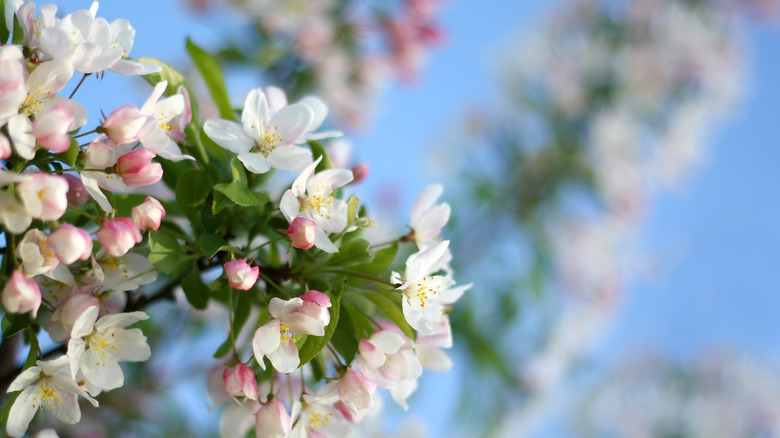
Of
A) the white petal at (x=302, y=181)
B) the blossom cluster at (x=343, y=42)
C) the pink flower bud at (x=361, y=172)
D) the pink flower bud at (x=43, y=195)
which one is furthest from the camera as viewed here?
the blossom cluster at (x=343, y=42)

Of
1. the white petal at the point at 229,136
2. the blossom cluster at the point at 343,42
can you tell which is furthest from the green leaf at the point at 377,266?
the blossom cluster at the point at 343,42

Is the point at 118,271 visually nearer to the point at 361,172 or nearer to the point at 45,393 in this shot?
the point at 45,393

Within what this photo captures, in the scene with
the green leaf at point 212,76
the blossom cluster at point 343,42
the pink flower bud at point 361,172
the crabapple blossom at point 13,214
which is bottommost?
the crabapple blossom at point 13,214

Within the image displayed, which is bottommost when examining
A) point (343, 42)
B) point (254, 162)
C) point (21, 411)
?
point (21, 411)

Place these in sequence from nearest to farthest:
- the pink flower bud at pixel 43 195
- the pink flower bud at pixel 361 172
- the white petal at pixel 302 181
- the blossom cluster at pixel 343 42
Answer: the pink flower bud at pixel 43 195
the white petal at pixel 302 181
the pink flower bud at pixel 361 172
the blossom cluster at pixel 343 42

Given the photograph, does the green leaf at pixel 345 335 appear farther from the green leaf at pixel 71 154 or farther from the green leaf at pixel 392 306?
the green leaf at pixel 71 154

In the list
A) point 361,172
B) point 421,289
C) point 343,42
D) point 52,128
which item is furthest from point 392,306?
point 343,42

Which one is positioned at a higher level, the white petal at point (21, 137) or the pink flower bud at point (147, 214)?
the pink flower bud at point (147, 214)
